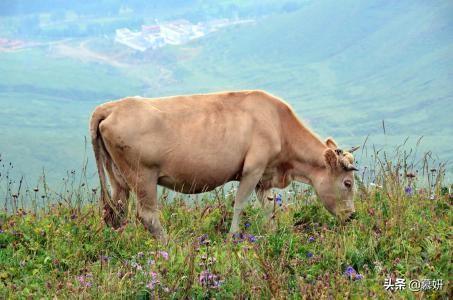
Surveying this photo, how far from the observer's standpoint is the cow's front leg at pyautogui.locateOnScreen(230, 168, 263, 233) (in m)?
10.6

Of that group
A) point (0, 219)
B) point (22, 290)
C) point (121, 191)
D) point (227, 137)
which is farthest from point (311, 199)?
point (22, 290)

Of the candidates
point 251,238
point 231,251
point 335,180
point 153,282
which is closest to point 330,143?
point 335,180

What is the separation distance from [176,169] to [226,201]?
2.77 feet

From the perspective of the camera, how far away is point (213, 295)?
7270mm

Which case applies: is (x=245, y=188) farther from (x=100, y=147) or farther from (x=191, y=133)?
(x=100, y=147)

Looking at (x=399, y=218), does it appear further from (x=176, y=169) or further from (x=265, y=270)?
(x=176, y=169)

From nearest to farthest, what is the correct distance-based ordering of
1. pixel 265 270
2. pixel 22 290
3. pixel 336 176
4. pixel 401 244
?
pixel 265 270
pixel 22 290
pixel 401 244
pixel 336 176

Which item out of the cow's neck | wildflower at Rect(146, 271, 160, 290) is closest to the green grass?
wildflower at Rect(146, 271, 160, 290)

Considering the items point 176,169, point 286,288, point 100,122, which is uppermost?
point 100,122

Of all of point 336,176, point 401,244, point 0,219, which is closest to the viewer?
point 401,244

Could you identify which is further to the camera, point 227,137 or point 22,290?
point 227,137

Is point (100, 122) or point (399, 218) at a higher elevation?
point (100, 122)

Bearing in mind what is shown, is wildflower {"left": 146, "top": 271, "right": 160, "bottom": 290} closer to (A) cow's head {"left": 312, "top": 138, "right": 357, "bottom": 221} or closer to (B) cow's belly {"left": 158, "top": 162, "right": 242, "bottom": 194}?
(B) cow's belly {"left": 158, "top": 162, "right": 242, "bottom": 194}

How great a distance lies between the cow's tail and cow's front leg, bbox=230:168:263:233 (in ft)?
5.24
